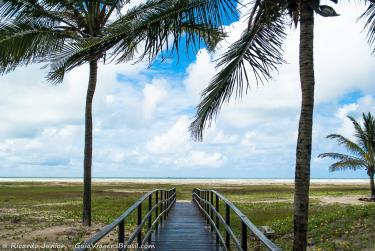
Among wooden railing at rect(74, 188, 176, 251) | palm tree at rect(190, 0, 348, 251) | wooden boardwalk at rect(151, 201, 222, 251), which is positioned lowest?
wooden boardwalk at rect(151, 201, 222, 251)

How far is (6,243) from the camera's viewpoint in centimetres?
1169

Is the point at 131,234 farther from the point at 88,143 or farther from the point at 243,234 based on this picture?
the point at 88,143

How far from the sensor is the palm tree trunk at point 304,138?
6.83m

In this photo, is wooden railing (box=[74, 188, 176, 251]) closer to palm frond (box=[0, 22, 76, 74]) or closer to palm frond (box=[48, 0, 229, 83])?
palm frond (box=[48, 0, 229, 83])

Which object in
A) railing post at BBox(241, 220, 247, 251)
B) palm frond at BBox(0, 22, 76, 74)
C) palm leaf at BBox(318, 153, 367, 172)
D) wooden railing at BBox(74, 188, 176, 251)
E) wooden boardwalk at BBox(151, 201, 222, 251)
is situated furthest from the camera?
palm leaf at BBox(318, 153, 367, 172)

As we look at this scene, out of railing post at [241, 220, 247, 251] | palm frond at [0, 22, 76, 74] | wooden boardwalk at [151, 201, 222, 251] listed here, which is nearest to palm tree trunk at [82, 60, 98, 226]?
palm frond at [0, 22, 76, 74]

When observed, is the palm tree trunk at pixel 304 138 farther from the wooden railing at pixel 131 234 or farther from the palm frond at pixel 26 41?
the palm frond at pixel 26 41

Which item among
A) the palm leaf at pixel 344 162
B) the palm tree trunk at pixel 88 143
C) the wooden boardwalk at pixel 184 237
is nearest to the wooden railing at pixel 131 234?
the wooden boardwalk at pixel 184 237

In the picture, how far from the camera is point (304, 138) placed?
22.6 ft

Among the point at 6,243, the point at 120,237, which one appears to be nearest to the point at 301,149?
the point at 120,237

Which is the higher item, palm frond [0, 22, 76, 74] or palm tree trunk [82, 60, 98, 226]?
palm frond [0, 22, 76, 74]

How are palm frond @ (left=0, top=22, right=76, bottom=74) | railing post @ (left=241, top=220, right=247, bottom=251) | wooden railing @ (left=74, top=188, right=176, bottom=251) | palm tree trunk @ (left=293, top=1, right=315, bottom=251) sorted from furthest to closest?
palm frond @ (left=0, top=22, right=76, bottom=74)
palm tree trunk @ (left=293, top=1, right=315, bottom=251)
railing post @ (left=241, top=220, right=247, bottom=251)
wooden railing @ (left=74, top=188, right=176, bottom=251)

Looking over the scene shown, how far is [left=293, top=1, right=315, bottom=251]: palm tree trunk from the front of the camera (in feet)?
22.4

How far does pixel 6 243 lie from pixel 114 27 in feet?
24.2
